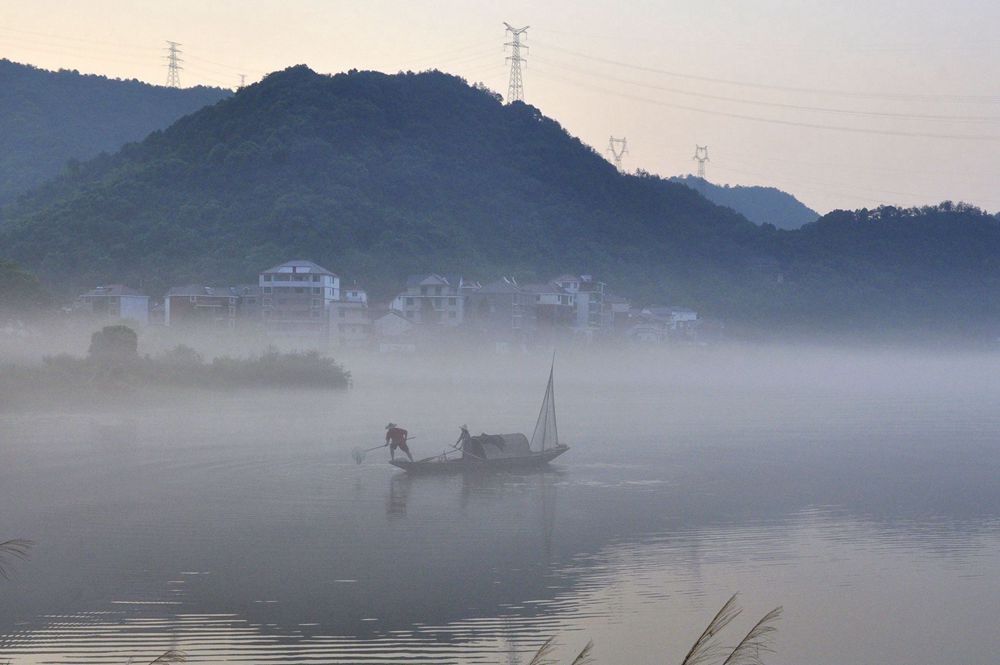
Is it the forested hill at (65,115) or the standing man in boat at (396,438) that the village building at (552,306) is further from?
the standing man in boat at (396,438)

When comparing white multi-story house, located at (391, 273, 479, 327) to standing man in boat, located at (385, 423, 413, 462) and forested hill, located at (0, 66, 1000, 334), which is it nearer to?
forested hill, located at (0, 66, 1000, 334)

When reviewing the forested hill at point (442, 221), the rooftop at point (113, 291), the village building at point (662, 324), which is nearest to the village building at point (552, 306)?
the village building at point (662, 324)

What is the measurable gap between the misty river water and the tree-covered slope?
53.4 m

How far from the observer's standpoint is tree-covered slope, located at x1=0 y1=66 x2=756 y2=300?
96750 mm

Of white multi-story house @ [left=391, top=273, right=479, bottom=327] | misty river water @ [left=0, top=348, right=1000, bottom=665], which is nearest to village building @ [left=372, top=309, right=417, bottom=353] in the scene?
white multi-story house @ [left=391, top=273, right=479, bottom=327]

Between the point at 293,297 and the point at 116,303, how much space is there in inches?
534

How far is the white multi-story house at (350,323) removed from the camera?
88938mm

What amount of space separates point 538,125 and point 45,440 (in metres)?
115

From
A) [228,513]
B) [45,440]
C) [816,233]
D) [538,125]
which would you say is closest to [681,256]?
[816,233]

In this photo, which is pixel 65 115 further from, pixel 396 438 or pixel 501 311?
pixel 396 438

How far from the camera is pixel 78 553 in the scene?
19922 mm

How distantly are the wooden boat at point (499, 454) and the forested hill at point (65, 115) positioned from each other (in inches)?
4238

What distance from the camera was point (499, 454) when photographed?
30.9 m

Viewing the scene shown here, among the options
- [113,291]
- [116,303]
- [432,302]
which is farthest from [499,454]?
[432,302]
